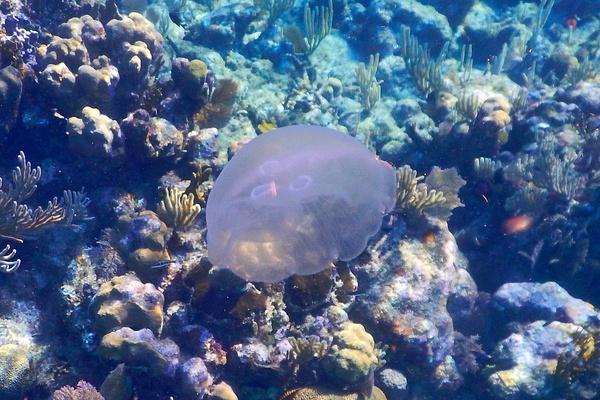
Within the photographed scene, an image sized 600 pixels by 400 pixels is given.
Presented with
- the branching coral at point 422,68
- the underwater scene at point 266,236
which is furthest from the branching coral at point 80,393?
the branching coral at point 422,68

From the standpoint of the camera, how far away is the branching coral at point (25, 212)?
4.27 metres

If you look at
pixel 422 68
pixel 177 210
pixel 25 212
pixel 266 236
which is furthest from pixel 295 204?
pixel 422 68

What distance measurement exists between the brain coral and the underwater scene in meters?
0.02

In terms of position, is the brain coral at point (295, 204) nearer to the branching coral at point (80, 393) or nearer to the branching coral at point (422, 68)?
the branching coral at point (80, 393)

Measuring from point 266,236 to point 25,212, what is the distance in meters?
2.58

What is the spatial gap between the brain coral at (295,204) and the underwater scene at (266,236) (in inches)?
0.8

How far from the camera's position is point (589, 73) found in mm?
11289

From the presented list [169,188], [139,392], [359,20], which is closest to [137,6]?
[359,20]

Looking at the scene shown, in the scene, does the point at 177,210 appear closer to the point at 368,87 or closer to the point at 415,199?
the point at 415,199

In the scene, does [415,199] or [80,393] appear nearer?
[80,393]

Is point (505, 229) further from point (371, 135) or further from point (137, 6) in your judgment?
point (137, 6)

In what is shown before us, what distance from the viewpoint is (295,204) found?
12.2 ft

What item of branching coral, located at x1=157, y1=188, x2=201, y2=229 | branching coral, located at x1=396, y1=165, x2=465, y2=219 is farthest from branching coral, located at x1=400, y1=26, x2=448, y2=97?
branching coral, located at x1=157, y1=188, x2=201, y2=229

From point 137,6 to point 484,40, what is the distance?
10.2 meters
